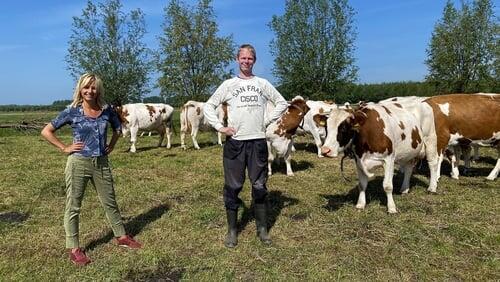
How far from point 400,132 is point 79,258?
16.5ft

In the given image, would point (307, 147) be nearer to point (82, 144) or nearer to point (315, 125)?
point (315, 125)

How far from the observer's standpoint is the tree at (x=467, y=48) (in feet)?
98.5

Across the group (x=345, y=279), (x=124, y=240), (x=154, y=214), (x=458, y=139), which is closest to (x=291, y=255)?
(x=345, y=279)

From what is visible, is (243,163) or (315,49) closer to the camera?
(243,163)

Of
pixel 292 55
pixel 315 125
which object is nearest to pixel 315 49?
pixel 292 55

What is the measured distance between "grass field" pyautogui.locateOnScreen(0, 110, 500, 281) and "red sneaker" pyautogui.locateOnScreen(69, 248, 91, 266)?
8 cm

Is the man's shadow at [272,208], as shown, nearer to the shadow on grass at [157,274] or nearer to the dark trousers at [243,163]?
the dark trousers at [243,163]

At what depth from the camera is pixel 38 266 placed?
498cm

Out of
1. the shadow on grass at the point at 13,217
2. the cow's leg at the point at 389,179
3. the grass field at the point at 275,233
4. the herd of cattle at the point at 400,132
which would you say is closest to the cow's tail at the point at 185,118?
the herd of cattle at the point at 400,132

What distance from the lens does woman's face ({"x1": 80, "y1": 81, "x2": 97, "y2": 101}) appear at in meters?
4.86

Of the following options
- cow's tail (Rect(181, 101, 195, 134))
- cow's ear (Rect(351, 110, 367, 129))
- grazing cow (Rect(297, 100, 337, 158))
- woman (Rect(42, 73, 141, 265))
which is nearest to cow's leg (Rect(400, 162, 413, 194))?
cow's ear (Rect(351, 110, 367, 129))

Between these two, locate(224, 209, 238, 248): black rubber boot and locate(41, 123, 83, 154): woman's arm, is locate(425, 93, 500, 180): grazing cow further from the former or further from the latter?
locate(41, 123, 83, 154): woman's arm

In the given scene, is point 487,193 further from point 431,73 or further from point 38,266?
point 431,73

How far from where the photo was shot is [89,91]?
4.87 meters
